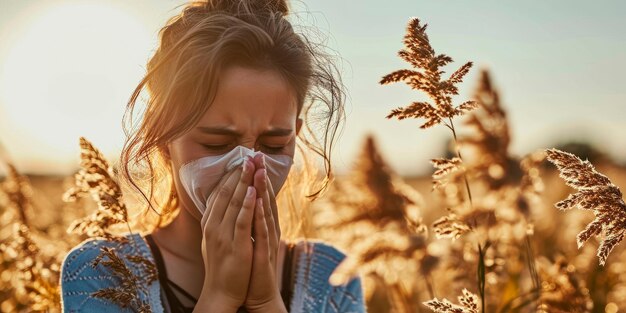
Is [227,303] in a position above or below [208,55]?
below

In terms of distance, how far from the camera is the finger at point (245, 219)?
2789mm

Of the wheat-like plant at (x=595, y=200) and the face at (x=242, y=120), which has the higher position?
the face at (x=242, y=120)

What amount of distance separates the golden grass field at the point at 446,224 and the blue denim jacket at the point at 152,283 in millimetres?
78

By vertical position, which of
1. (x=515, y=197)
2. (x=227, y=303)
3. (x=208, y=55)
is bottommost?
(x=227, y=303)

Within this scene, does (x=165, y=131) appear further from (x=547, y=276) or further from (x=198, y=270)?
(x=547, y=276)

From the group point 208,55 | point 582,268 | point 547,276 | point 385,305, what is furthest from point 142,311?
point 385,305

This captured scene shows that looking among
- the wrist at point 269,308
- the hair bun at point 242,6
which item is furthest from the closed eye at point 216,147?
the hair bun at point 242,6

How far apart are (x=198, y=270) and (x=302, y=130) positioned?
0.87m

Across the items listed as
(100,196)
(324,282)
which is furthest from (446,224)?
(324,282)

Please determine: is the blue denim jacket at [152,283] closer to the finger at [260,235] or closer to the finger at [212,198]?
the finger at [212,198]

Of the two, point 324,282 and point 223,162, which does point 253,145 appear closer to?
point 223,162

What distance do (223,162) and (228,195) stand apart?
14 centimetres

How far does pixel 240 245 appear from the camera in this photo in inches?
110

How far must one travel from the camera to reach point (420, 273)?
3398 millimetres
